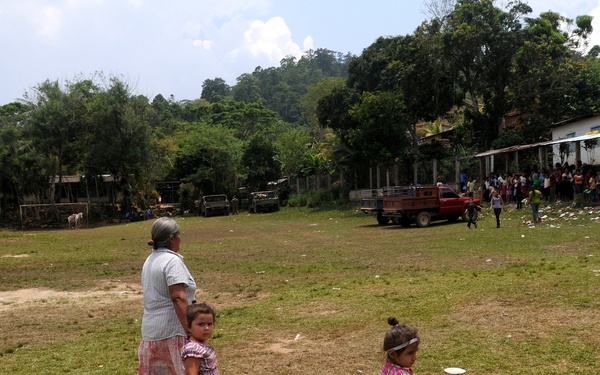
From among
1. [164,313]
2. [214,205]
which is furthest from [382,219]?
[164,313]

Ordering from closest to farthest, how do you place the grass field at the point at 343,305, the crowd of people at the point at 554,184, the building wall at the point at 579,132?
the grass field at the point at 343,305
the crowd of people at the point at 554,184
the building wall at the point at 579,132

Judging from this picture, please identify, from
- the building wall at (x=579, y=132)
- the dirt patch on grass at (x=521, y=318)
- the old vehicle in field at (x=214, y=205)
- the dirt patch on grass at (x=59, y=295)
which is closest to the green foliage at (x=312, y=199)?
the old vehicle in field at (x=214, y=205)

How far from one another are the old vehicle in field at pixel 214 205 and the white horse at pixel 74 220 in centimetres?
921

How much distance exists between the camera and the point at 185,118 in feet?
317

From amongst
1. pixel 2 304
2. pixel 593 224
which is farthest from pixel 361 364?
pixel 593 224

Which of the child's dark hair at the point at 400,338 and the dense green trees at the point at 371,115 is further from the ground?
the dense green trees at the point at 371,115

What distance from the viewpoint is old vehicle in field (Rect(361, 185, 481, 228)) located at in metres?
25.7

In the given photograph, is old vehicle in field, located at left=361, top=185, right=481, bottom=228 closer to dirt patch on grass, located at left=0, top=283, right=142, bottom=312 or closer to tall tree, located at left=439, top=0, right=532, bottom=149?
tall tree, located at left=439, top=0, right=532, bottom=149

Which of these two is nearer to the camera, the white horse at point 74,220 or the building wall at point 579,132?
the building wall at point 579,132

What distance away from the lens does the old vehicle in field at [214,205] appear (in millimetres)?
47344

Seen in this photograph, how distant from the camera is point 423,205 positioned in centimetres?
2572

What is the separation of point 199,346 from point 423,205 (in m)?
22.2

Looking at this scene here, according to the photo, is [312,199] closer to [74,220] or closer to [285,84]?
[74,220]

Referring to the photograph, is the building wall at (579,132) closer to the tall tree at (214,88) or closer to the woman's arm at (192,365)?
the woman's arm at (192,365)
